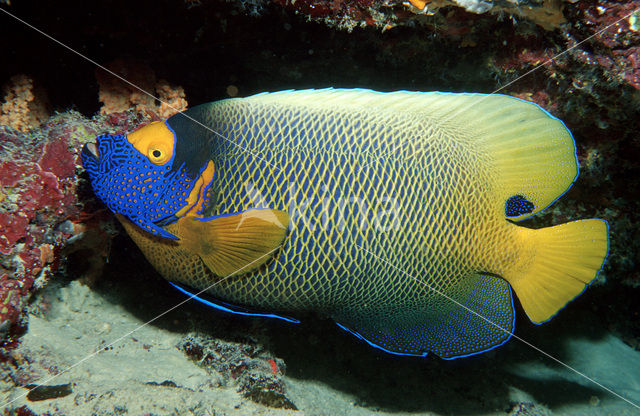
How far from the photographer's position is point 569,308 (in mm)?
4031

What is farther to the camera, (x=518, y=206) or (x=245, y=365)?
(x=245, y=365)

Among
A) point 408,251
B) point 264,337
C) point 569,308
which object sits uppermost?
point 408,251

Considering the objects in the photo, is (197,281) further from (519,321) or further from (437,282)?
(519,321)

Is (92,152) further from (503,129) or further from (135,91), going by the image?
(503,129)

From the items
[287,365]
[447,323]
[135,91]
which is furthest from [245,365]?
[135,91]

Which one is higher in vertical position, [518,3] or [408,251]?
[518,3]

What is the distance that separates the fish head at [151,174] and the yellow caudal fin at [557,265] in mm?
1815

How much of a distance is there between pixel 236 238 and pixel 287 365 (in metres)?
1.82

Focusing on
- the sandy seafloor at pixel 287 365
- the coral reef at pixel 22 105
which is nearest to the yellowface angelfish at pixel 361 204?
the sandy seafloor at pixel 287 365

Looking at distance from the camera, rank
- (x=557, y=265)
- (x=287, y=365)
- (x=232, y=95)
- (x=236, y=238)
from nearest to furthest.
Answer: (x=236, y=238) → (x=557, y=265) → (x=287, y=365) → (x=232, y=95)

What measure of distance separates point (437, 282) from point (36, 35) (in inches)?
135

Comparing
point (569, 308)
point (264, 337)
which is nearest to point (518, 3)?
point (264, 337)

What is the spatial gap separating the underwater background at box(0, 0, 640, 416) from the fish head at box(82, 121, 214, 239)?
52 cm

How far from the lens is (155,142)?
6.24 feet
